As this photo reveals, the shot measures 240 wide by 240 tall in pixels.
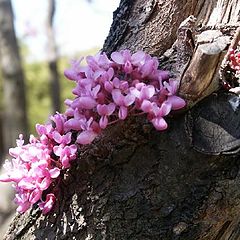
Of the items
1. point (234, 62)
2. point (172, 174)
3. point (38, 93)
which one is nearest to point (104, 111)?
point (172, 174)

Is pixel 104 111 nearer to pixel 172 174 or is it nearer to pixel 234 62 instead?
pixel 172 174

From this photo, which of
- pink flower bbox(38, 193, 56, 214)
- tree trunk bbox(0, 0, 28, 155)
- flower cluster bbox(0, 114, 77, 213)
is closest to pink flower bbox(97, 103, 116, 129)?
flower cluster bbox(0, 114, 77, 213)

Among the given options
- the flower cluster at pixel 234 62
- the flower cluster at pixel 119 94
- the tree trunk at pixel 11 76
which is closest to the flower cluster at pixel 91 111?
the flower cluster at pixel 119 94

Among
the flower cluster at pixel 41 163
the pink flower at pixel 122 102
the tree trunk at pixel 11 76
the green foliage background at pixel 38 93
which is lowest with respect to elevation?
the green foliage background at pixel 38 93

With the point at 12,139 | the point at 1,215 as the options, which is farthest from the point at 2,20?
the point at 1,215

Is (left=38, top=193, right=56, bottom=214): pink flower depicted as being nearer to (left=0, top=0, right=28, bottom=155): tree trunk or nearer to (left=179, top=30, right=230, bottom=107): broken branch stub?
(left=179, top=30, right=230, bottom=107): broken branch stub

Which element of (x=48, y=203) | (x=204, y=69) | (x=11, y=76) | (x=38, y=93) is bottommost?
(x=38, y=93)

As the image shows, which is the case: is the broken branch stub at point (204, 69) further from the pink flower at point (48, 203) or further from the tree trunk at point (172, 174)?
the pink flower at point (48, 203)
